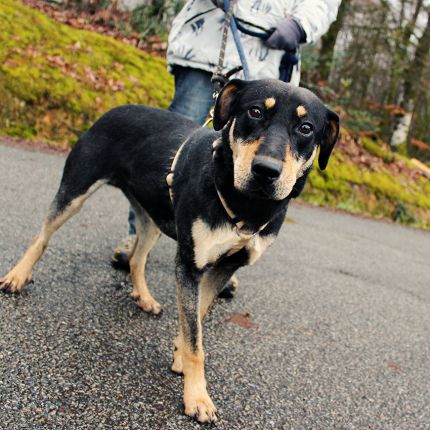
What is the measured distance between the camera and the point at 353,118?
1422 cm

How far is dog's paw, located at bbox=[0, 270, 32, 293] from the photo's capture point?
317 centimetres

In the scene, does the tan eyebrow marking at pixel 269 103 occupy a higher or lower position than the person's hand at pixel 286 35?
lower

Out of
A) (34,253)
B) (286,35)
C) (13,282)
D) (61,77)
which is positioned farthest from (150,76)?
(13,282)

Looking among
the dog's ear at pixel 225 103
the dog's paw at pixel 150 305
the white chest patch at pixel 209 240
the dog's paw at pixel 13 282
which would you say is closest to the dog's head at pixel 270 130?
the dog's ear at pixel 225 103

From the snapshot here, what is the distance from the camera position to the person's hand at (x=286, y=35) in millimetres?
3475

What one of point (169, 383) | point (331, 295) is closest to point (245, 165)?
point (169, 383)

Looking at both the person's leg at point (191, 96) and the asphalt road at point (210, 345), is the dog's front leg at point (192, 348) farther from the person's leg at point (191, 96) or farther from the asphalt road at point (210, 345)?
the person's leg at point (191, 96)

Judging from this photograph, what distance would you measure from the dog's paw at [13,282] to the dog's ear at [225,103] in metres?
1.56

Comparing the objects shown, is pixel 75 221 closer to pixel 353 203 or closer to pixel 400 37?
pixel 353 203

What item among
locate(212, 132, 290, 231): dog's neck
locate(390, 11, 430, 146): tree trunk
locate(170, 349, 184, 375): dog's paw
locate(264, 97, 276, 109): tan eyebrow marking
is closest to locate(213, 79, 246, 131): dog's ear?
locate(212, 132, 290, 231): dog's neck

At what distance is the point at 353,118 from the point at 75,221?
1072 centimetres

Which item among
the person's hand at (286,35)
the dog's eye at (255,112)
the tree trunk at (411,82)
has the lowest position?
the tree trunk at (411,82)

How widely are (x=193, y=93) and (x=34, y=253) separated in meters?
1.61

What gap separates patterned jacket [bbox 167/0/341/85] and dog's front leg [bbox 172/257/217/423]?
176 cm
